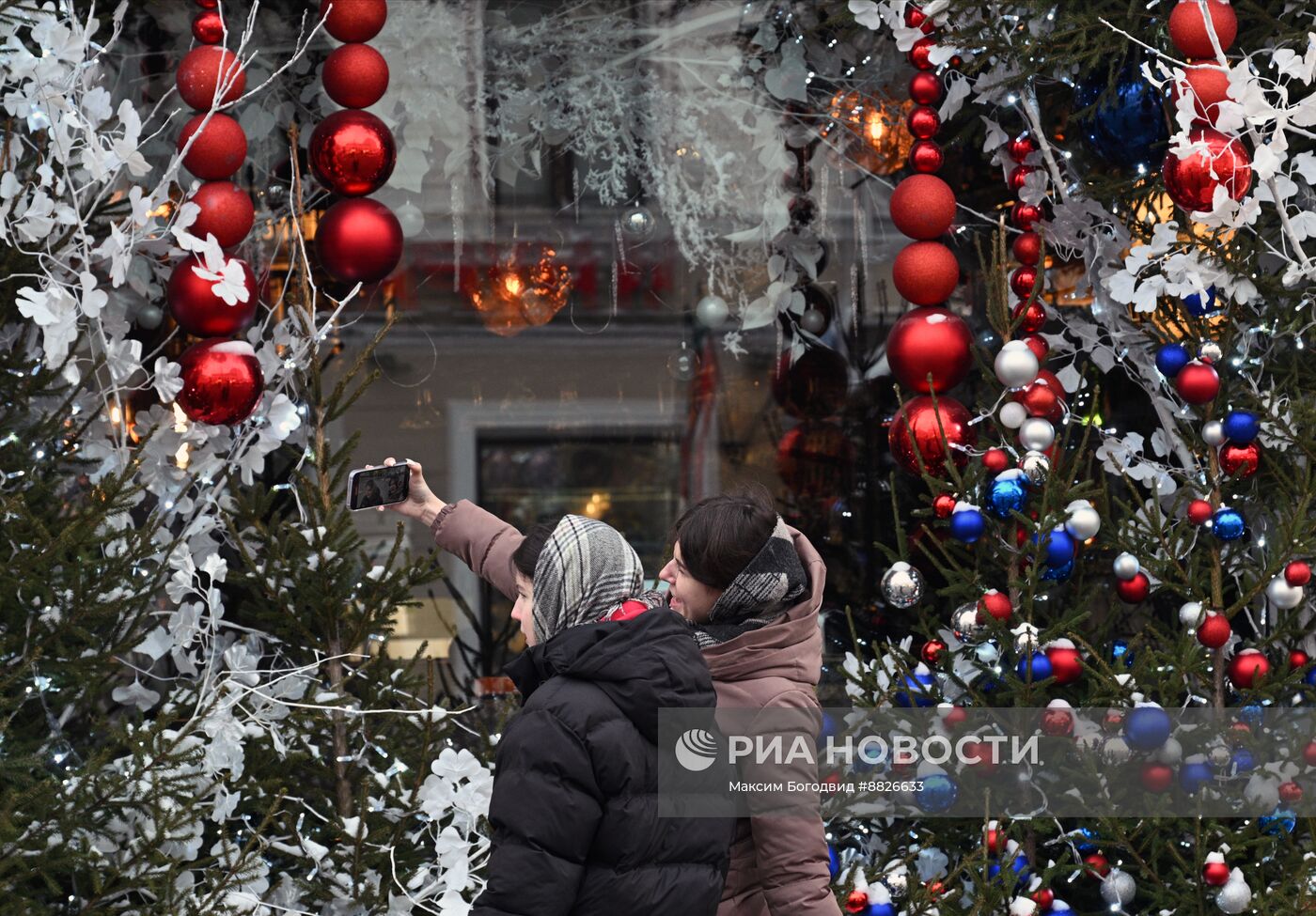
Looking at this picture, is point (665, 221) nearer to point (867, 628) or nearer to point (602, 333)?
point (602, 333)

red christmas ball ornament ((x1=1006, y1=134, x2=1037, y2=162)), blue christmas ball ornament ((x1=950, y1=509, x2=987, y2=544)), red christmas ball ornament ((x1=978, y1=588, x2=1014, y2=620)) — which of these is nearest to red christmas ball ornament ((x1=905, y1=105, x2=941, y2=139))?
red christmas ball ornament ((x1=1006, y1=134, x2=1037, y2=162))

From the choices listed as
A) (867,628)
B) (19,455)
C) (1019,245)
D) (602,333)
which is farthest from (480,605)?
(1019,245)

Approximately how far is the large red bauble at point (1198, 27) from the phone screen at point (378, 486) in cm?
228

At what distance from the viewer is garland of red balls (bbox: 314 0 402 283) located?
4105 mm

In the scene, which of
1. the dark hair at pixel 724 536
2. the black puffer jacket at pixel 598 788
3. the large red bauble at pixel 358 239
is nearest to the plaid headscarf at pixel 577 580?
the black puffer jacket at pixel 598 788

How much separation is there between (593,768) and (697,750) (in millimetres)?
257

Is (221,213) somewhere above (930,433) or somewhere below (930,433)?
above

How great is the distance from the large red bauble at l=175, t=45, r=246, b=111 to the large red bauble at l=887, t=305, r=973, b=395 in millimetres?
2022

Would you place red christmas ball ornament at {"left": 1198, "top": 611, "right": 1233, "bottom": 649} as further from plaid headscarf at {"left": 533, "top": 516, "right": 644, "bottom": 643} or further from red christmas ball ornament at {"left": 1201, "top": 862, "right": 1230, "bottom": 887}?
plaid headscarf at {"left": 533, "top": 516, "right": 644, "bottom": 643}

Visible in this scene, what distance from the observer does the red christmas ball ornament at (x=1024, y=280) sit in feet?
13.9

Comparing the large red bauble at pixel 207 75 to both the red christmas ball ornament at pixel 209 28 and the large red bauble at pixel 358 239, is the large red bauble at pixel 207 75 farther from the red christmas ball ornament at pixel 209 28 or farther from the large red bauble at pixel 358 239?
the large red bauble at pixel 358 239

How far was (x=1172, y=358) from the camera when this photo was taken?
392 centimetres

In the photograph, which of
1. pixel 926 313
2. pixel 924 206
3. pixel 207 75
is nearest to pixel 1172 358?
pixel 926 313

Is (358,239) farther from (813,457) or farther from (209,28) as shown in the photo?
(813,457)
